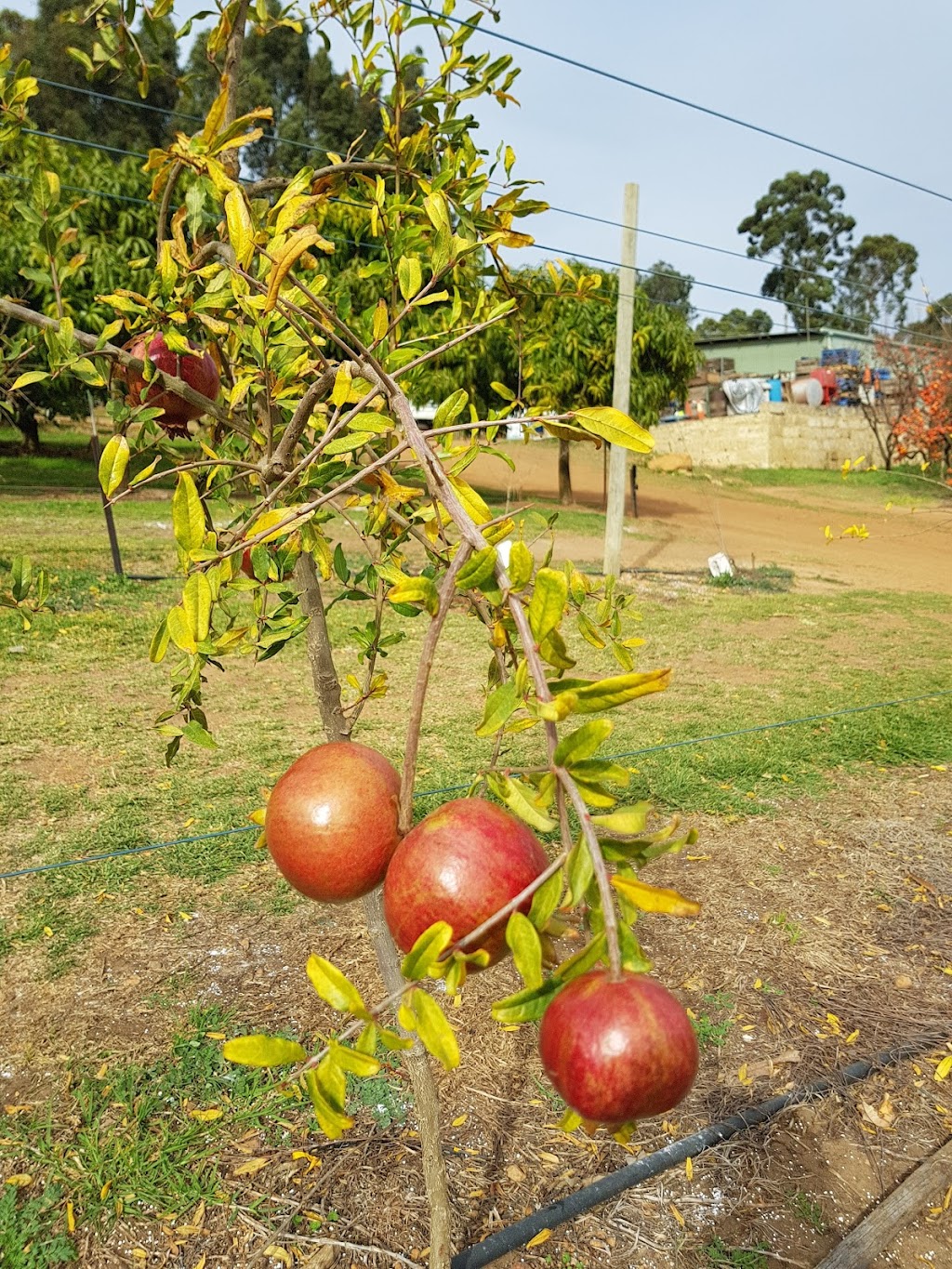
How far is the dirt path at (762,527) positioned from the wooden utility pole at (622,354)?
0.92 m

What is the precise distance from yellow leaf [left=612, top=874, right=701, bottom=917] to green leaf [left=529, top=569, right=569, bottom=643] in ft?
0.60

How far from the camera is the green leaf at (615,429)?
87 cm

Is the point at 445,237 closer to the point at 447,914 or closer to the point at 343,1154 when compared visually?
the point at 447,914

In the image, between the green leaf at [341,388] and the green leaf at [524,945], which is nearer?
the green leaf at [524,945]

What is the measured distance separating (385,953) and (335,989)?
787 millimetres

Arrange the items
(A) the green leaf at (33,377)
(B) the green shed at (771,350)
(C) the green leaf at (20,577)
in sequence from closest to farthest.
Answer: (A) the green leaf at (33,377)
(C) the green leaf at (20,577)
(B) the green shed at (771,350)

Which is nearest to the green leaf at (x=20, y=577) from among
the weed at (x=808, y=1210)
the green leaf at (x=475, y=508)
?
the green leaf at (x=475, y=508)

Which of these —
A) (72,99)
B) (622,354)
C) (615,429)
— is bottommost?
(615,429)

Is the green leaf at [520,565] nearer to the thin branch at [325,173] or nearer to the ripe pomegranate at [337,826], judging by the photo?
the ripe pomegranate at [337,826]

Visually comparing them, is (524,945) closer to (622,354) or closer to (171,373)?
(171,373)

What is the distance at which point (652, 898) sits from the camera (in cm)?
64

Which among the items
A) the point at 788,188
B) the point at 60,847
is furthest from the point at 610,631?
the point at 788,188

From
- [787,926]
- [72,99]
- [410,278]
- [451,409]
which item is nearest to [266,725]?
[787,926]

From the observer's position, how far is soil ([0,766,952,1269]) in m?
1.77
